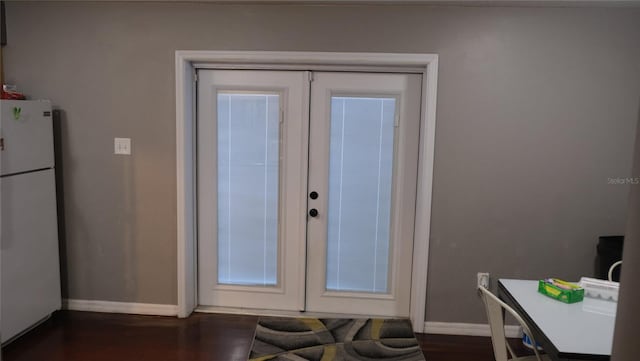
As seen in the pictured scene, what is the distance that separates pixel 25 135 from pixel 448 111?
2780 mm

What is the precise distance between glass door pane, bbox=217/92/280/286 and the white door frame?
22 centimetres

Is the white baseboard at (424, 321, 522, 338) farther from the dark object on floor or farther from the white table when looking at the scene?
the white table

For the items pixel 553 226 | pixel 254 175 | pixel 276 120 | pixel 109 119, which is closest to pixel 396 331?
pixel 553 226

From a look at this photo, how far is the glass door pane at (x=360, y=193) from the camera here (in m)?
3.29

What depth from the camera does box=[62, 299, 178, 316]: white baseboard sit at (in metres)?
3.46

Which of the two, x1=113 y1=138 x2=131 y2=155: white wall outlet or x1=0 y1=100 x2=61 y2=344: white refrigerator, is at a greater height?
x1=113 y1=138 x2=131 y2=155: white wall outlet

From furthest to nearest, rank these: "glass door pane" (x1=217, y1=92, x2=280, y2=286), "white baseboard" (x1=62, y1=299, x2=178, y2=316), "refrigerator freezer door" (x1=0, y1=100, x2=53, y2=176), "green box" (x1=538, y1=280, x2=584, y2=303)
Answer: "white baseboard" (x1=62, y1=299, x2=178, y2=316) < "glass door pane" (x1=217, y1=92, x2=280, y2=286) < "refrigerator freezer door" (x1=0, y1=100, x2=53, y2=176) < "green box" (x1=538, y1=280, x2=584, y2=303)

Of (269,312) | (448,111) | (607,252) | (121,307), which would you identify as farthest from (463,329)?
(121,307)

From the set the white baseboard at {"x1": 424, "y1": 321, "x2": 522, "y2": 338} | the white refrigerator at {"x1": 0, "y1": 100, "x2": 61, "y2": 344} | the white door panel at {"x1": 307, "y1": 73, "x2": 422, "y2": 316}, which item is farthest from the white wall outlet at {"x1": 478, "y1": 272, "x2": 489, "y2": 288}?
the white refrigerator at {"x1": 0, "y1": 100, "x2": 61, "y2": 344}

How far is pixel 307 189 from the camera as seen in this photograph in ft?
11.1

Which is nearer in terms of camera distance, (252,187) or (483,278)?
(483,278)

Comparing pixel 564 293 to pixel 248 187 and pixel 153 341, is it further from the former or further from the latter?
pixel 153 341

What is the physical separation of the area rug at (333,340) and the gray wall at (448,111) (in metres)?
0.38

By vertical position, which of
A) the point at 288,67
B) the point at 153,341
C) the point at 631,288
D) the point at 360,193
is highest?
the point at 288,67
